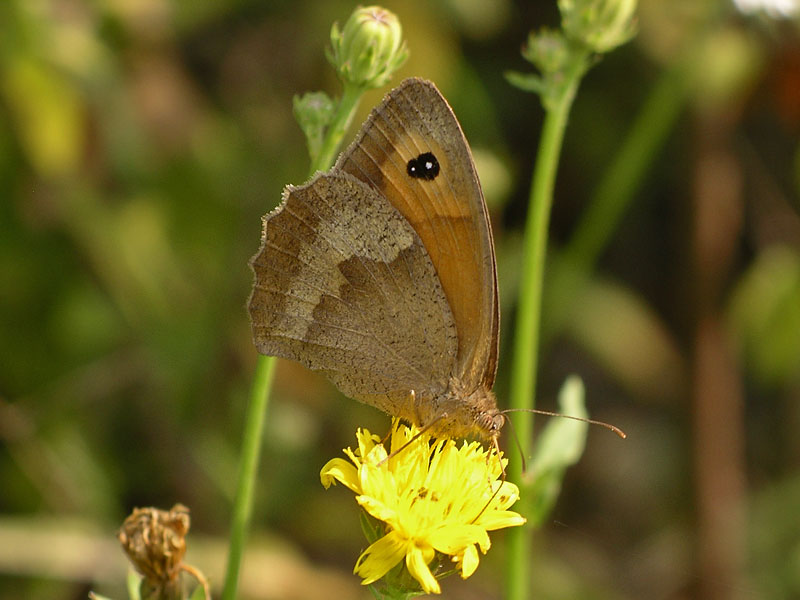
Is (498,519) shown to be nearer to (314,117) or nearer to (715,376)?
(314,117)

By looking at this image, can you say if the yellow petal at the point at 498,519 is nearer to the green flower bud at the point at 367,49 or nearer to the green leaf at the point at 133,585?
the green leaf at the point at 133,585

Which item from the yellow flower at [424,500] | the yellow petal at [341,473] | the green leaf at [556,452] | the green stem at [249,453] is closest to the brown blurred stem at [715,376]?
the green leaf at [556,452]

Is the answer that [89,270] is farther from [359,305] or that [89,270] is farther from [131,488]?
[359,305]

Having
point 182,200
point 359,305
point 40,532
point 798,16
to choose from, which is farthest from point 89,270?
point 798,16

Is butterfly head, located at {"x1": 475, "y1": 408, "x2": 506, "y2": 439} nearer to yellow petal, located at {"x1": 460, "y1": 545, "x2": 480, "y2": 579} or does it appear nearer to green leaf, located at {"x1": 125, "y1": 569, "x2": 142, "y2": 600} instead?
yellow petal, located at {"x1": 460, "y1": 545, "x2": 480, "y2": 579}

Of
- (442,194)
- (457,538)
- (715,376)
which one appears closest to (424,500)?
(457,538)

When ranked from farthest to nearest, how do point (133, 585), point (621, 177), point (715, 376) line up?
1. point (715, 376)
2. point (621, 177)
3. point (133, 585)
